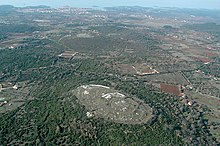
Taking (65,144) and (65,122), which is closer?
(65,144)

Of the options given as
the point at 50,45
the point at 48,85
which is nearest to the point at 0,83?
the point at 48,85

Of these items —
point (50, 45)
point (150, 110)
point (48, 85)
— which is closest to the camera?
point (150, 110)

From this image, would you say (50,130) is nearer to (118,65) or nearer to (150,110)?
(150,110)

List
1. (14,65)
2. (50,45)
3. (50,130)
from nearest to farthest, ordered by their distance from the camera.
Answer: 1. (50,130)
2. (14,65)
3. (50,45)

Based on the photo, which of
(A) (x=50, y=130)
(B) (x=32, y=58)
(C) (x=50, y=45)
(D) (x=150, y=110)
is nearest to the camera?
(A) (x=50, y=130)

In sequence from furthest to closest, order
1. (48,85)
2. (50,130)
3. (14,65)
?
(14,65)
(48,85)
(50,130)

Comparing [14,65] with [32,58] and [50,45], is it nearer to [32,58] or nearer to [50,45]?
[32,58]

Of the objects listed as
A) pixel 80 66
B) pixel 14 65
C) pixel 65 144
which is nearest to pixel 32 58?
pixel 14 65

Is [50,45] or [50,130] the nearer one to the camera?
[50,130]
